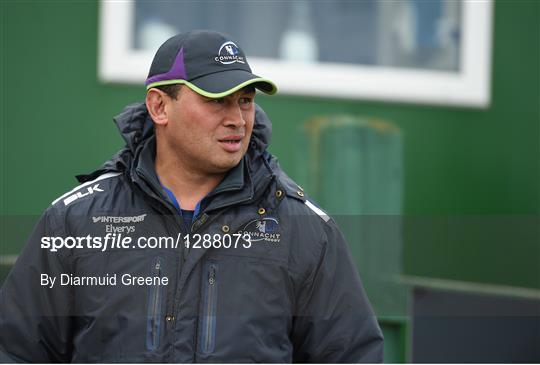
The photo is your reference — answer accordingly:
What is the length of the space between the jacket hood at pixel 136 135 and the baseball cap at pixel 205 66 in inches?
5.4

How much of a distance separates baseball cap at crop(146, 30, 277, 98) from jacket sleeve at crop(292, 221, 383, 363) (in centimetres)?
61

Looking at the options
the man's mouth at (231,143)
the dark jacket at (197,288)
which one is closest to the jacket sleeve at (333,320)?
the dark jacket at (197,288)

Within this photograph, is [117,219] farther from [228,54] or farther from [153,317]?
[228,54]

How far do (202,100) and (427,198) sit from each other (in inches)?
114

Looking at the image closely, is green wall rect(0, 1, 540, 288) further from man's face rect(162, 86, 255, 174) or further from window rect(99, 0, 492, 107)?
man's face rect(162, 86, 255, 174)

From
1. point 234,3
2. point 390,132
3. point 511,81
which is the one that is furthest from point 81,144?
point 511,81

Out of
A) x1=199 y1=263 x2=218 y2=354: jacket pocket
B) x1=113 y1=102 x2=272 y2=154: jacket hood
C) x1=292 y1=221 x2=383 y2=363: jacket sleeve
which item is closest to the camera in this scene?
x1=199 y1=263 x2=218 y2=354: jacket pocket

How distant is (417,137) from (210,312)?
3.03 metres

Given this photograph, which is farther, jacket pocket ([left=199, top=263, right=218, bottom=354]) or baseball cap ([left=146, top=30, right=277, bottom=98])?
baseball cap ([left=146, top=30, right=277, bottom=98])

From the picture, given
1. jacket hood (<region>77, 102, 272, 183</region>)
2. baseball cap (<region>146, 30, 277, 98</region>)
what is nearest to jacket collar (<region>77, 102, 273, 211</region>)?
jacket hood (<region>77, 102, 272, 183</region>)

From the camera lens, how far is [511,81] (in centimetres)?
595

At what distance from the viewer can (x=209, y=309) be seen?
3041mm

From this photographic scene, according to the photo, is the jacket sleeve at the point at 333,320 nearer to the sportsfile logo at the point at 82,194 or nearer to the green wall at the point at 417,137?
the sportsfile logo at the point at 82,194

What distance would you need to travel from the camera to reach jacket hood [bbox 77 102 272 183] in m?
3.32
